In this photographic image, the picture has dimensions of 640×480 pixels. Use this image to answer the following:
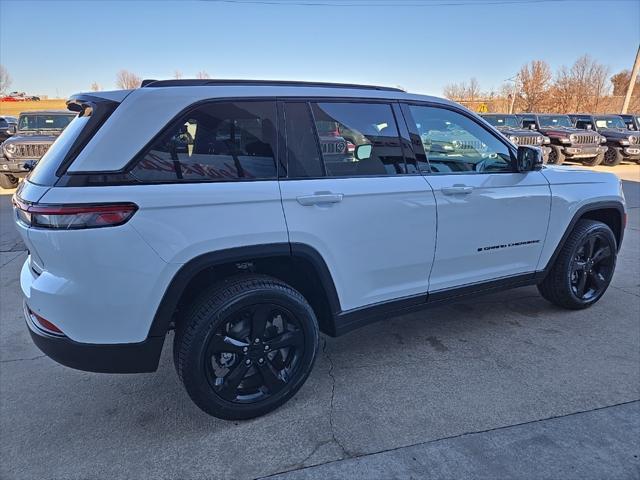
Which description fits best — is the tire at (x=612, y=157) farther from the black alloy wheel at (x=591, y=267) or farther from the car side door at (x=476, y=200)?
the car side door at (x=476, y=200)

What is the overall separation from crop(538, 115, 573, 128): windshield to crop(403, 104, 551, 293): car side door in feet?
51.5

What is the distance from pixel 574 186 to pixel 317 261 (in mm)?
2424

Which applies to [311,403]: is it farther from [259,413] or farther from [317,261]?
[317,261]

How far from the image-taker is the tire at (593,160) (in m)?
16.8

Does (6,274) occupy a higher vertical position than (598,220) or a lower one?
lower

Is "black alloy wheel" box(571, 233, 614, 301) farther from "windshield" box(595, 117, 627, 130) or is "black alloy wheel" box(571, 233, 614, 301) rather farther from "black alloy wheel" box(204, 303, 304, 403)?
"windshield" box(595, 117, 627, 130)

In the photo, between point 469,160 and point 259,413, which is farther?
point 469,160

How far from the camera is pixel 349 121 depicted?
2.77 metres

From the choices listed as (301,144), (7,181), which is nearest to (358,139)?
(301,144)

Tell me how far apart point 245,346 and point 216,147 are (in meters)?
1.09

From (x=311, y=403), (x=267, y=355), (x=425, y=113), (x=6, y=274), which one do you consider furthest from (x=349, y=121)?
(x=6, y=274)

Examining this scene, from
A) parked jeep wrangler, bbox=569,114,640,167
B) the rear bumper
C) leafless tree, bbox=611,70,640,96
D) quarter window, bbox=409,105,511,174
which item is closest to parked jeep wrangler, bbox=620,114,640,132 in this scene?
parked jeep wrangler, bbox=569,114,640,167

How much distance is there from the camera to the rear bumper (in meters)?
2.18

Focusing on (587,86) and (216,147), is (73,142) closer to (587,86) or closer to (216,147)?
(216,147)
